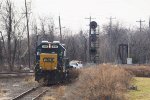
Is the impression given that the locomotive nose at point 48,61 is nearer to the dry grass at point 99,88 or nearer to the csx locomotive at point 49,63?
the csx locomotive at point 49,63

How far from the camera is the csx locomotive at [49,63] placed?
3516cm

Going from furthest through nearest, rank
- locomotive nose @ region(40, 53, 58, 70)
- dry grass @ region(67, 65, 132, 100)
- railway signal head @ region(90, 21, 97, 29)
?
railway signal head @ region(90, 21, 97, 29)
locomotive nose @ region(40, 53, 58, 70)
dry grass @ region(67, 65, 132, 100)

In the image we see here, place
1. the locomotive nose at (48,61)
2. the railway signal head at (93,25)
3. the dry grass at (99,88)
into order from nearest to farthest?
1. the dry grass at (99,88)
2. the locomotive nose at (48,61)
3. the railway signal head at (93,25)

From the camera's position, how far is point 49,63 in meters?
35.2

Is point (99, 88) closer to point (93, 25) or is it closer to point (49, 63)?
point (49, 63)

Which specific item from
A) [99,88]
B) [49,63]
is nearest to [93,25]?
[49,63]

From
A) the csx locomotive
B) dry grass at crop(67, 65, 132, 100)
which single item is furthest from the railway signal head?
dry grass at crop(67, 65, 132, 100)

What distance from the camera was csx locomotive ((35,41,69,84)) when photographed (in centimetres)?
3516

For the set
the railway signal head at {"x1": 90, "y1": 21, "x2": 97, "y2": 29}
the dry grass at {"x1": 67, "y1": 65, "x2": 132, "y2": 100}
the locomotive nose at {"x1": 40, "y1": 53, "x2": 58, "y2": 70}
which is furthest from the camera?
the railway signal head at {"x1": 90, "y1": 21, "x2": 97, "y2": 29}

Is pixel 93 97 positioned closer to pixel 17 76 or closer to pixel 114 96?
pixel 114 96

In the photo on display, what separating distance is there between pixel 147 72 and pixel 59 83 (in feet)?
55.0

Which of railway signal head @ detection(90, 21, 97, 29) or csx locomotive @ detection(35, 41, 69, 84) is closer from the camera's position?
csx locomotive @ detection(35, 41, 69, 84)

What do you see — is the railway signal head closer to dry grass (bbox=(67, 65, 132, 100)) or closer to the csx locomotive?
the csx locomotive

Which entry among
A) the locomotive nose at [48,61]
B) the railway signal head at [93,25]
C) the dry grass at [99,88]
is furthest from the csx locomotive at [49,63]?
the railway signal head at [93,25]
